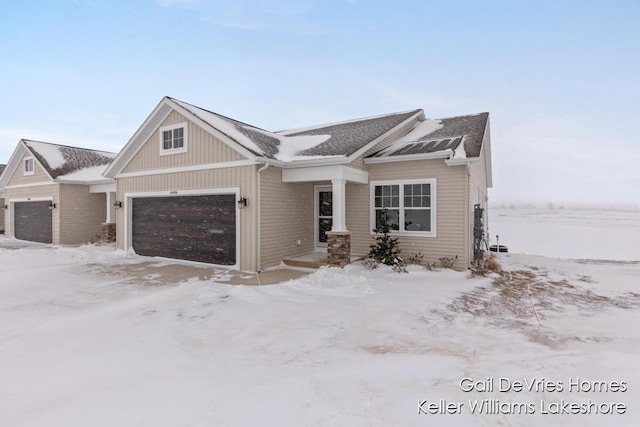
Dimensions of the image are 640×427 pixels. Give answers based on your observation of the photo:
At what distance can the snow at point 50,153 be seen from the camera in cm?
1745

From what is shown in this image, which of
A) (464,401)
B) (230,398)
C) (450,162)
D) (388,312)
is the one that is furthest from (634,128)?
(230,398)

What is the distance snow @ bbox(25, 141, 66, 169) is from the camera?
57.2 ft

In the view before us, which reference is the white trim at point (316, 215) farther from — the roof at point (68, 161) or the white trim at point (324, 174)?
the roof at point (68, 161)

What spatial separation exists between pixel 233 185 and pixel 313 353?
6.96m

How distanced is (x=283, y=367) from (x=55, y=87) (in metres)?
22.9

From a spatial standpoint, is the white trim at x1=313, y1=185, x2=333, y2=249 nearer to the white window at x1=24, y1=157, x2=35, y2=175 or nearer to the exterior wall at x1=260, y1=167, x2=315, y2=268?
the exterior wall at x1=260, y1=167, x2=315, y2=268

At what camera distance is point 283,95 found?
28438mm

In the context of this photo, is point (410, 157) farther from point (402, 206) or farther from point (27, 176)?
point (27, 176)

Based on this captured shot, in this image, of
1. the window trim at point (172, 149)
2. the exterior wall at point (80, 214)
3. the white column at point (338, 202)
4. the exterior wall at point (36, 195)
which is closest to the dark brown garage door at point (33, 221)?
the exterior wall at point (36, 195)

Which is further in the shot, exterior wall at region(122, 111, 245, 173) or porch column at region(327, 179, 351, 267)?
exterior wall at region(122, 111, 245, 173)

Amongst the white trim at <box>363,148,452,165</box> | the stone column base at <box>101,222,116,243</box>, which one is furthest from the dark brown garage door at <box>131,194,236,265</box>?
the white trim at <box>363,148,452,165</box>

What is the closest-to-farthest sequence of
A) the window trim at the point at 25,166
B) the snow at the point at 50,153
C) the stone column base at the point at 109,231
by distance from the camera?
the stone column base at the point at 109,231
the snow at the point at 50,153
the window trim at the point at 25,166

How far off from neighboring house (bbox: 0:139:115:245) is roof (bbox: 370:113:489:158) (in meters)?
14.6

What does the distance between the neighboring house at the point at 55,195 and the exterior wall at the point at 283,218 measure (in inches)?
430
